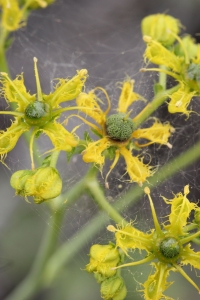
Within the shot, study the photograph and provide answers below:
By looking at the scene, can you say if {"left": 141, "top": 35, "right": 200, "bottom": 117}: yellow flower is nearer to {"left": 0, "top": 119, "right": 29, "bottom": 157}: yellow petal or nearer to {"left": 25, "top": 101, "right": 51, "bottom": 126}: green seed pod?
{"left": 25, "top": 101, "right": 51, "bottom": 126}: green seed pod

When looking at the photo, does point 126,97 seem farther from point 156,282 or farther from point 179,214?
point 156,282

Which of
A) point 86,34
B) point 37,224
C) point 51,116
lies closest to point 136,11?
point 86,34

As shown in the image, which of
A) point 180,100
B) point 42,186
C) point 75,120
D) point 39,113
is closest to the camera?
point 42,186

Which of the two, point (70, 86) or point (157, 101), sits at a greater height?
point (70, 86)

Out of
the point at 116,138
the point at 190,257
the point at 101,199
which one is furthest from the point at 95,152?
the point at 190,257

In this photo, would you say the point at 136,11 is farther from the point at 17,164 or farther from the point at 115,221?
the point at 115,221
